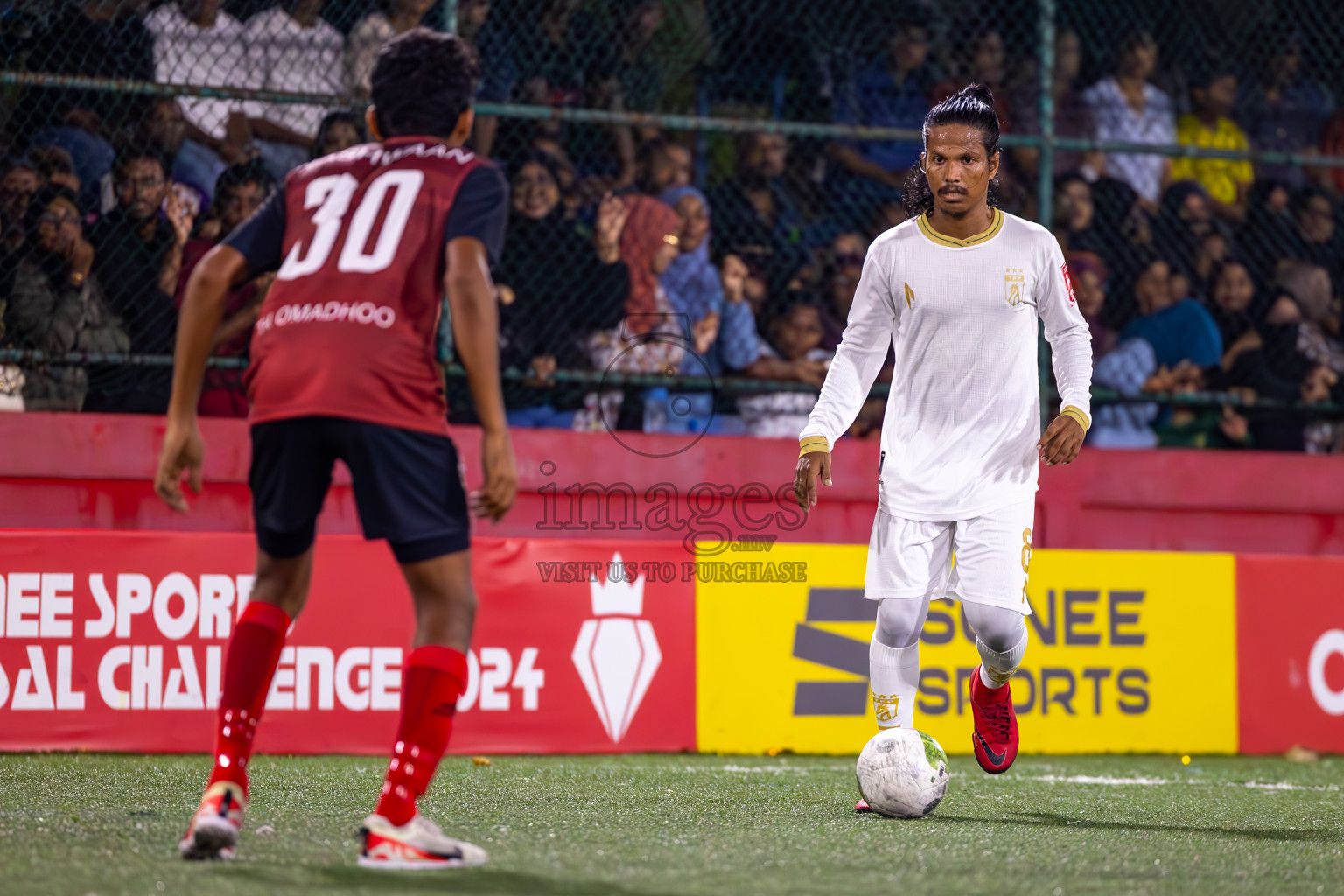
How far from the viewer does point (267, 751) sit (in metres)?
6.20

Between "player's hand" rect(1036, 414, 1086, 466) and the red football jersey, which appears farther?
"player's hand" rect(1036, 414, 1086, 466)

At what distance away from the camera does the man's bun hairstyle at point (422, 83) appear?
330 cm

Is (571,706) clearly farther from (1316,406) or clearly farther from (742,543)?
(1316,406)

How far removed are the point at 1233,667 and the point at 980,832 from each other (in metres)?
3.64

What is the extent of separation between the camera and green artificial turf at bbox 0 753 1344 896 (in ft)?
10.0

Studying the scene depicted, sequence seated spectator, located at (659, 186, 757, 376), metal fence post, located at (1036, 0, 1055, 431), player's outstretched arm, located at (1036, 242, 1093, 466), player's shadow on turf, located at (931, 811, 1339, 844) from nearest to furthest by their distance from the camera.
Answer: player's shadow on turf, located at (931, 811, 1339, 844), player's outstretched arm, located at (1036, 242, 1093, 466), seated spectator, located at (659, 186, 757, 376), metal fence post, located at (1036, 0, 1055, 431)

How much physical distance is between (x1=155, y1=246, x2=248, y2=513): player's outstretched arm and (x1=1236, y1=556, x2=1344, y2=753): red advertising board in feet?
17.7

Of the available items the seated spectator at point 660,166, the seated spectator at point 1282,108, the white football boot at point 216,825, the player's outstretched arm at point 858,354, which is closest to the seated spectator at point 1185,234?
the seated spectator at point 1282,108

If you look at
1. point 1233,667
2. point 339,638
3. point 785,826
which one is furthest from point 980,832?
point 1233,667

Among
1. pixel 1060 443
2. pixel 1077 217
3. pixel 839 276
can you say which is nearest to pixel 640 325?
pixel 839 276

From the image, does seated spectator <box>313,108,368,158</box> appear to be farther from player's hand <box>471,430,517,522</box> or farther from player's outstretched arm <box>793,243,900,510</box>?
player's hand <box>471,430,517,522</box>

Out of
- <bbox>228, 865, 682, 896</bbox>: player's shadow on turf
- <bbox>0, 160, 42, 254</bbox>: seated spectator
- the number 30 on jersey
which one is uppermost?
<bbox>0, 160, 42, 254</bbox>: seated spectator

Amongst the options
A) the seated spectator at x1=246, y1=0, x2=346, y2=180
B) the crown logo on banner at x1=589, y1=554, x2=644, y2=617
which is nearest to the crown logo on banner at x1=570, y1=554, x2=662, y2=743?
the crown logo on banner at x1=589, y1=554, x2=644, y2=617

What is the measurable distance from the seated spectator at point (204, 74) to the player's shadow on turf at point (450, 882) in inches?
184
